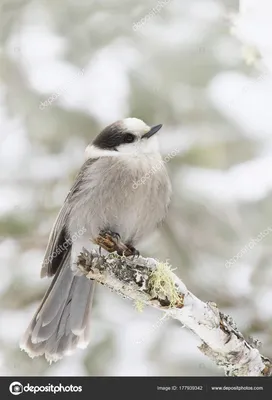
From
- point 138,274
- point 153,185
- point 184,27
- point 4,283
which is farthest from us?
point 184,27

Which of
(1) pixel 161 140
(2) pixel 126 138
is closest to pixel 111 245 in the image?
(2) pixel 126 138

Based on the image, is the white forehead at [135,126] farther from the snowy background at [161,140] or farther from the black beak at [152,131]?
the snowy background at [161,140]

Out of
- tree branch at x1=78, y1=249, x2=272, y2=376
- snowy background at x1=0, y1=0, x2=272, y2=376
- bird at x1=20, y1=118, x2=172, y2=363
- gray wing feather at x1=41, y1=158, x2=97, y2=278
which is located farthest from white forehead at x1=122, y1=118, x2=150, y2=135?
tree branch at x1=78, y1=249, x2=272, y2=376

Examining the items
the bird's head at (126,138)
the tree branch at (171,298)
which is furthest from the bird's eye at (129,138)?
the tree branch at (171,298)

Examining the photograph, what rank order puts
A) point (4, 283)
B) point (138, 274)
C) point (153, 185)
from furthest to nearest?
point (4, 283) → point (153, 185) → point (138, 274)

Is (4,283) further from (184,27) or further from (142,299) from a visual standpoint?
(184,27)

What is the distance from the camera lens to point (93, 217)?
76.5 inches

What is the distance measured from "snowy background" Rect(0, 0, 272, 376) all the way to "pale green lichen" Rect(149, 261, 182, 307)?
1.96 feet

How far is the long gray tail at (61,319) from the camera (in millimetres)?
1985

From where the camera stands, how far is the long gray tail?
1985 millimetres

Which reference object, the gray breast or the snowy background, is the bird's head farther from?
the snowy background

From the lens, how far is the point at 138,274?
1610 millimetres
